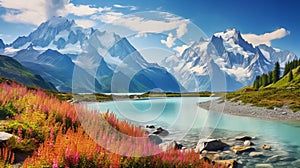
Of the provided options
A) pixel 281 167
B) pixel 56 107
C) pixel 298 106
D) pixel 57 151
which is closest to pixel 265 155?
pixel 281 167

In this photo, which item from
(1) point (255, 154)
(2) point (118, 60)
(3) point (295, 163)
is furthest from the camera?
(1) point (255, 154)

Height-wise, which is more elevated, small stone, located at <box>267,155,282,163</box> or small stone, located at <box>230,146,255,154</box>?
small stone, located at <box>230,146,255,154</box>

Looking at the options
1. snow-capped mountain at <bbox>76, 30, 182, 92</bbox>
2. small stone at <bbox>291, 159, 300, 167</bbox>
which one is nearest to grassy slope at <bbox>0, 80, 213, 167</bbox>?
snow-capped mountain at <bbox>76, 30, 182, 92</bbox>

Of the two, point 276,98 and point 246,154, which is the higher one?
point 276,98

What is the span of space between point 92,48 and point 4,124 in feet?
11.6

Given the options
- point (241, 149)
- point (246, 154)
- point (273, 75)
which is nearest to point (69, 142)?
point (246, 154)

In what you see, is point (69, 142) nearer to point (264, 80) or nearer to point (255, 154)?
point (255, 154)

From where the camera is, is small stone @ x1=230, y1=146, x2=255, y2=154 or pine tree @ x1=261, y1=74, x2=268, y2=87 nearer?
small stone @ x1=230, y1=146, x2=255, y2=154

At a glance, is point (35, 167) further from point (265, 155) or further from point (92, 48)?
point (265, 155)

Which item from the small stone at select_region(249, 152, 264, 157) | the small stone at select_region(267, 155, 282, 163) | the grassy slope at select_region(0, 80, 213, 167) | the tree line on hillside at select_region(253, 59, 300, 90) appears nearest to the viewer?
the grassy slope at select_region(0, 80, 213, 167)

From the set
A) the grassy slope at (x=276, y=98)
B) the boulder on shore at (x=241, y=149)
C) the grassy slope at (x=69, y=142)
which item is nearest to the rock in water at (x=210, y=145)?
the boulder on shore at (x=241, y=149)

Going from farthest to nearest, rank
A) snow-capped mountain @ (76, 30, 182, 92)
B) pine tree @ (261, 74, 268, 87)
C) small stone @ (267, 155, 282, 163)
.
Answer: pine tree @ (261, 74, 268, 87), small stone @ (267, 155, 282, 163), snow-capped mountain @ (76, 30, 182, 92)

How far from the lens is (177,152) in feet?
23.4

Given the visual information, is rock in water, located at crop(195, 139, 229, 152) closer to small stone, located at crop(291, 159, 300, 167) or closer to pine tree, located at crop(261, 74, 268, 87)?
small stone, located at crop(291, 159, 300, 167)
